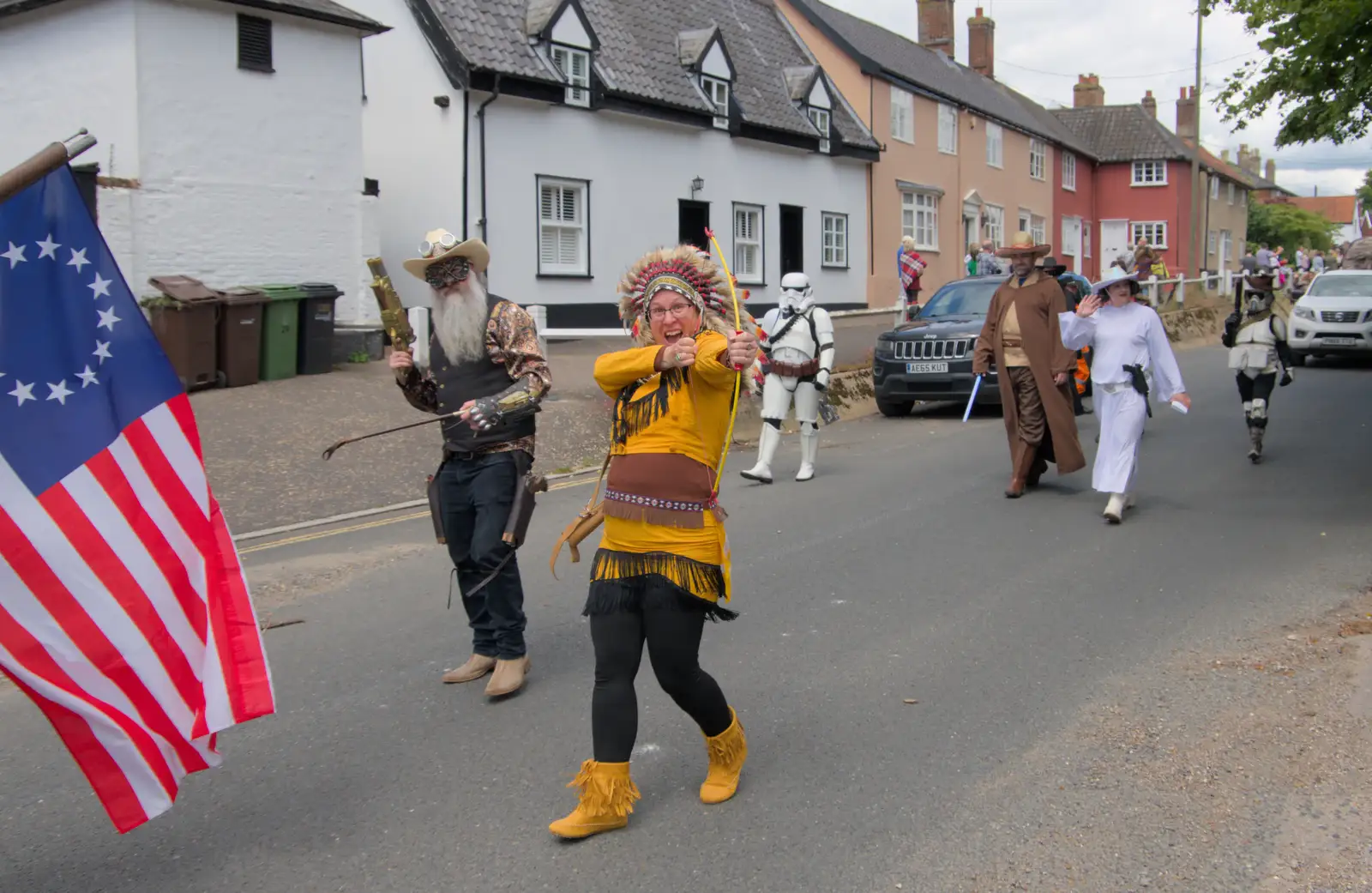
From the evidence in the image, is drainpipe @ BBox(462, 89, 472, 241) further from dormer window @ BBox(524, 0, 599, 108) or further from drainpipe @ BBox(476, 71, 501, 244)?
dormer window @ BBox(524, 0, 599, 108)

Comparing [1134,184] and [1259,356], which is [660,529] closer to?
[1259,356]

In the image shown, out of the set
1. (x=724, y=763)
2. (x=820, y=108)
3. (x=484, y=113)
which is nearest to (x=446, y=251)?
(x=724, y=763)

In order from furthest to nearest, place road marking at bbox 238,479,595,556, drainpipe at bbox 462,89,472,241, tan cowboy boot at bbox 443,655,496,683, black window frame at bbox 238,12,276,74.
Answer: drainpipe at bbox 462,89,472,241
black window frame at bbox 238,12,276,74
road marking at bbox 238,479,595,556
tan cowboy boot at bbox 443,655,496,683

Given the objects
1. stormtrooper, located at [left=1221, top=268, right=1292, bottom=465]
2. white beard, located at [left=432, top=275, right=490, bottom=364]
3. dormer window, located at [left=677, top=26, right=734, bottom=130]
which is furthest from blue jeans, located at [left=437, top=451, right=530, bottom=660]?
dormer window, located at [left=677, top=26, right=734, bottom=130]

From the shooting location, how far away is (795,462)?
486 inches

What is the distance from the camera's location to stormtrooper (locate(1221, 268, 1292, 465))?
11.8 metres

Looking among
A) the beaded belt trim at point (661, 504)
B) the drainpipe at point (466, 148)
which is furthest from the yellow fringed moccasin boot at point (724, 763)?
the drainpipe at point (466, 148)

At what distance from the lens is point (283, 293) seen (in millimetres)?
15172

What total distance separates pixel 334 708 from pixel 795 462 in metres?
7.49

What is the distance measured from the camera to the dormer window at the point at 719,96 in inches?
989

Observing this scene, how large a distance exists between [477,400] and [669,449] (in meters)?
1.27

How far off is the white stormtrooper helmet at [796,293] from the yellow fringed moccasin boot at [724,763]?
→ 7.16m

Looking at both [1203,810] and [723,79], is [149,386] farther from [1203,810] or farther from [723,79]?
[723,79]

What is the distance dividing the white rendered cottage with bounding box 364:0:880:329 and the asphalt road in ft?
38.9
